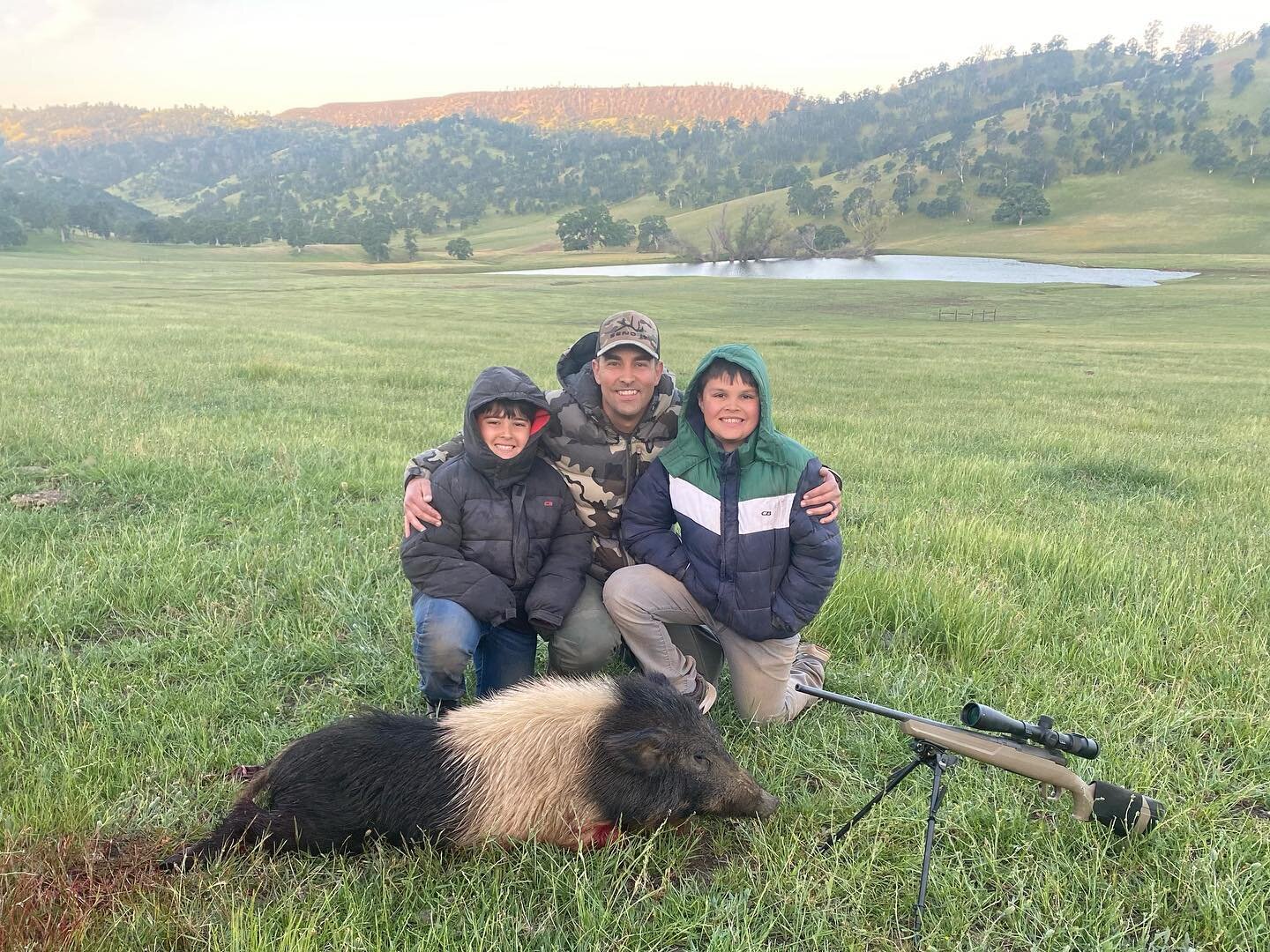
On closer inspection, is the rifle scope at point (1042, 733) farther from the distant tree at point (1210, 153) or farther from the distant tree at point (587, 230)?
the distant tree at point (1210, 153)

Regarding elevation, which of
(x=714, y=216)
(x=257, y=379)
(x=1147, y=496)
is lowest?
(x=1147, y=496)

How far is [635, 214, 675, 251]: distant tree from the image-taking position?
136125mm

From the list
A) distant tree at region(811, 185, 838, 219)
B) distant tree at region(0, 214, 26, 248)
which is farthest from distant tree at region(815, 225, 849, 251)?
distant tree at region(0, 214, 26, 248)

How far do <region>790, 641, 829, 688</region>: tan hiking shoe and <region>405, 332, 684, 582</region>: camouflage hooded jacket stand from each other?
119cm

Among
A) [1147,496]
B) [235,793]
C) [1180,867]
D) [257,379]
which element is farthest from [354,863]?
[257,379]

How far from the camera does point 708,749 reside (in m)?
3.33

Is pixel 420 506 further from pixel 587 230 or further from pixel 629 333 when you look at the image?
pixel 587 230

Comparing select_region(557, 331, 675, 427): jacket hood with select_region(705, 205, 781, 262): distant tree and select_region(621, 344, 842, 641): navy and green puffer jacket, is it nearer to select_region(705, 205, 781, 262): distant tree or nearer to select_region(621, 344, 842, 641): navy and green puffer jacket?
select_region(621, 344, 842, 641): navy and green puffer jacket

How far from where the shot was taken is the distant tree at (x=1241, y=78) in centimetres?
18575

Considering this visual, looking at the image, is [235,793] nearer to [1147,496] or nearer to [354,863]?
[354,863]

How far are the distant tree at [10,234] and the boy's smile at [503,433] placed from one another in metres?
131

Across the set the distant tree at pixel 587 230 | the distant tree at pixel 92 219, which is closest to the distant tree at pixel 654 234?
the distant tree at pixel 587 230

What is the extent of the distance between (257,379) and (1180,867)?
622 inches

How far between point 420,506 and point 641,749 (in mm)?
1840
